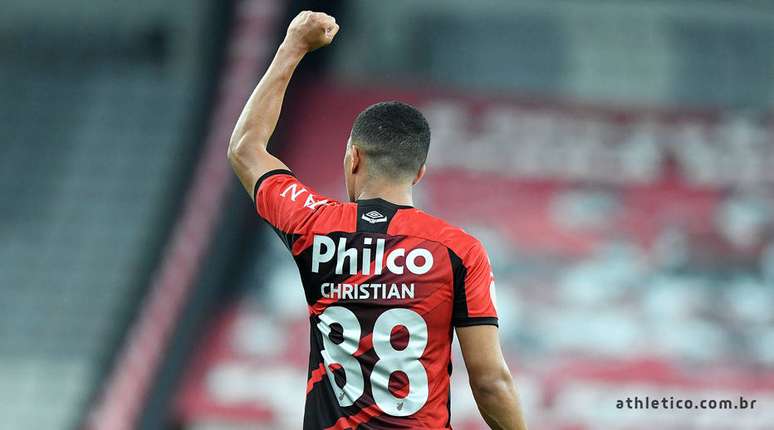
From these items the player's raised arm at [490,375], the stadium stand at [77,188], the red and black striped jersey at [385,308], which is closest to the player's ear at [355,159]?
the red and black striped jersey at [385,308]

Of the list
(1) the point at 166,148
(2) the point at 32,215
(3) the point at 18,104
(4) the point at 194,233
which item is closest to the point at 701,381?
(4) the point at 194,233

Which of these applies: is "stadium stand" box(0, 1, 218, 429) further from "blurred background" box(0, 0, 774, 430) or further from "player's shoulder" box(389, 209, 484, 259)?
"player's shoulder" box(389, 209, 484, 259)

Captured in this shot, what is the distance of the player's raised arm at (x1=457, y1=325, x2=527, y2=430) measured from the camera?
248 centimetres

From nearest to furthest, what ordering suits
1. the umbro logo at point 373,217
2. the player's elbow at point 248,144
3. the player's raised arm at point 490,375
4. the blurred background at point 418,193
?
the player's raised arm at point 490,375, the umbro logo at point 373,217, the player's elbow at point 248,144, the blurred background at point 418,193

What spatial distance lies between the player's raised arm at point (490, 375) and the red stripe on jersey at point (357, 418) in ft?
0.77

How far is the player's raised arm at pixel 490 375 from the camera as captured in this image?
97.7 inches

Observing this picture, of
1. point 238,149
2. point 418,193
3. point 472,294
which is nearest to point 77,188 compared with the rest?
point 418,193

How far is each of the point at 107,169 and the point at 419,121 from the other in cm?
1092

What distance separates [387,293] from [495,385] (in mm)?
324

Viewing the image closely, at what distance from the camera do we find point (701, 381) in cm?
1108

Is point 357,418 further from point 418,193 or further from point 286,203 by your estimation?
point 418,193

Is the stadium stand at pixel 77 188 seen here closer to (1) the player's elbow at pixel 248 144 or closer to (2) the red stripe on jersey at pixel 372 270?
(1) the player's elbow at pixel 248 144

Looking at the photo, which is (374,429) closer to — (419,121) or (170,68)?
(419,121)

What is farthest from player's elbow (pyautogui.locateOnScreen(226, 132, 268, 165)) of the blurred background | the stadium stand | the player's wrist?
the stadium stand
